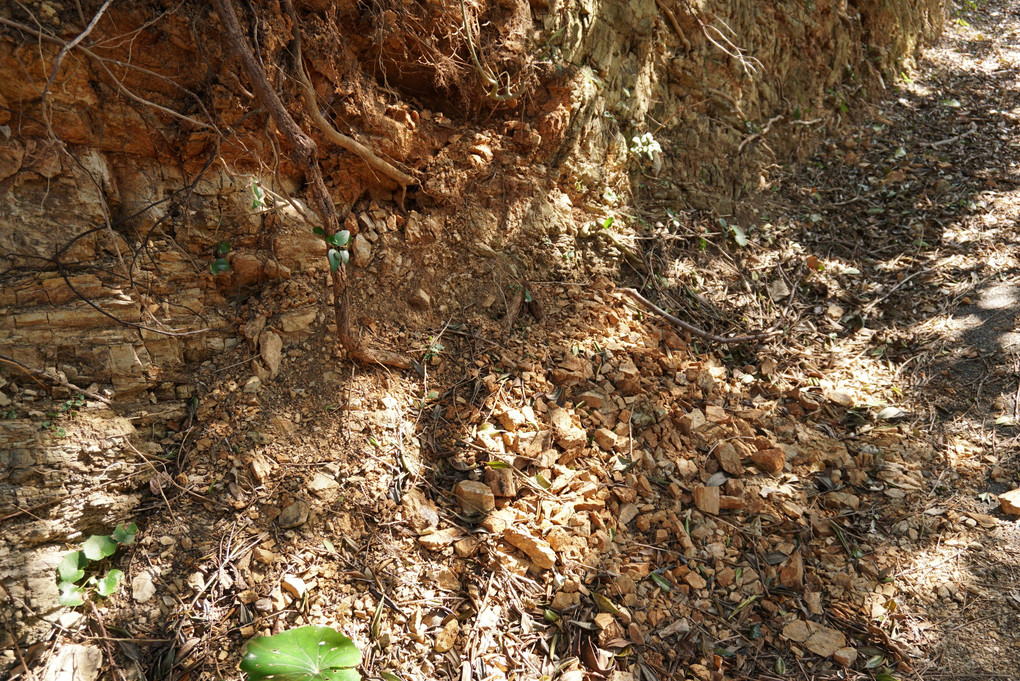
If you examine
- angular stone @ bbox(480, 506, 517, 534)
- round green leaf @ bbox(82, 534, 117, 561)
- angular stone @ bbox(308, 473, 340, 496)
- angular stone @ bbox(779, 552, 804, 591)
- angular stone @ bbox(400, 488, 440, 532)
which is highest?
angular stone @ bbox(779, 552, 804, 591)

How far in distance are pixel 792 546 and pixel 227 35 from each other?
10.3ft

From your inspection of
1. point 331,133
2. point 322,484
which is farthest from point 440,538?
point 331,133

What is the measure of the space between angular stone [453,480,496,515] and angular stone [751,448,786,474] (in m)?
1.31

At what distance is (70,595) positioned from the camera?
1.86 meters

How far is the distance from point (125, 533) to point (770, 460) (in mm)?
2706

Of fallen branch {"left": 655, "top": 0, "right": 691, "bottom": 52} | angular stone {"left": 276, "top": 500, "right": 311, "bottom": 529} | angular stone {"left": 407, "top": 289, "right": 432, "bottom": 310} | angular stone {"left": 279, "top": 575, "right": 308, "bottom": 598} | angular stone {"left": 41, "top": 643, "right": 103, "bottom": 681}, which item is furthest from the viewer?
fallen branch {"left": 655, "top": 0, "right": 691, "bottom": 52}

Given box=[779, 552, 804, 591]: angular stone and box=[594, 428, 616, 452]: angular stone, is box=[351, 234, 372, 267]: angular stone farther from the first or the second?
box=[779, 552, 804, 591]: angular stone

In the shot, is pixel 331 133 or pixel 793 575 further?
pixel 331 133

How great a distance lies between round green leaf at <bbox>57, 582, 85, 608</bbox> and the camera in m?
1.85

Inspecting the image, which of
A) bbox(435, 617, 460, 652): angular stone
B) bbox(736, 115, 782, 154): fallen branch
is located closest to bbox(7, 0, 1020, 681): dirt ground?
bbox(435, 617, 460, 652): angular stone

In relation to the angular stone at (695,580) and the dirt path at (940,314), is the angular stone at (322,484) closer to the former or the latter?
the angular stone at (695,580)

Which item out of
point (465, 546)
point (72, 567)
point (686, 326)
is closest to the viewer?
point (72, 567)

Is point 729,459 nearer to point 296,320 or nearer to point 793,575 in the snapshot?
point 793,575

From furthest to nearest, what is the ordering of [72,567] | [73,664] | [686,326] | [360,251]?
[686,326]
[360,251]
[72,567]
[73,664]
